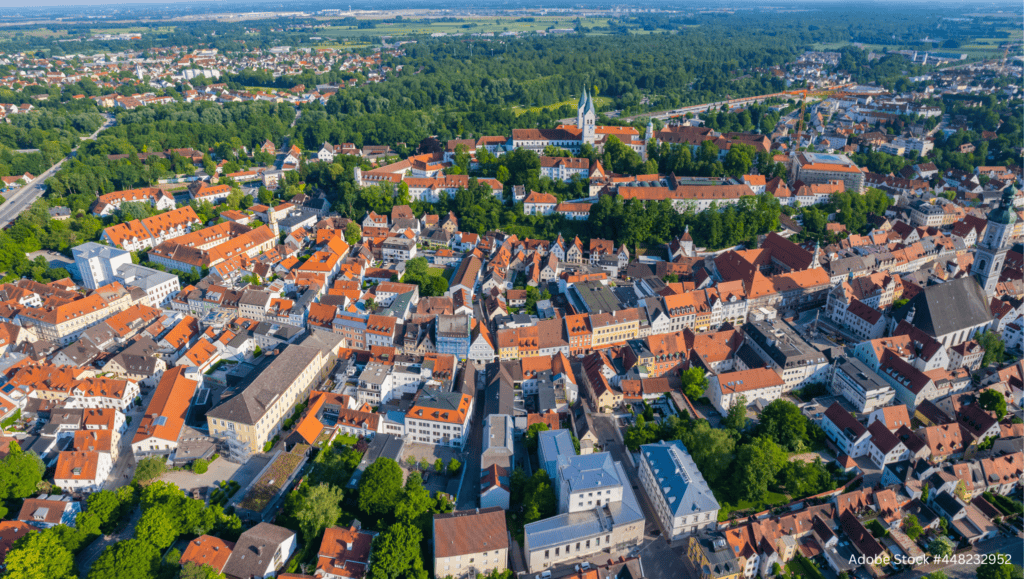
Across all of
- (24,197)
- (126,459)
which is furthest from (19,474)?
(24,197)

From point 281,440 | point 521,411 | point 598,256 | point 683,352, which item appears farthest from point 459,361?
point 598,256

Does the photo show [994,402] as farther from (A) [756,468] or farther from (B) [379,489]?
(B) [379,489]

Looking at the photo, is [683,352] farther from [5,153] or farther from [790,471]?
[5,153]

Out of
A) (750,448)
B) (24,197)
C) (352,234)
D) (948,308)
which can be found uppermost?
(24,197)

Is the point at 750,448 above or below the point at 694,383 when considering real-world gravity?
above

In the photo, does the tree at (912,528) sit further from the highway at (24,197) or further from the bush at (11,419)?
the highway at (24,197)

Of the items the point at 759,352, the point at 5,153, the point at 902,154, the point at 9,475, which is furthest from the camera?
the point at 902,154

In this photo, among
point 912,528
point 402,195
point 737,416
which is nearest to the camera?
point 912,528
